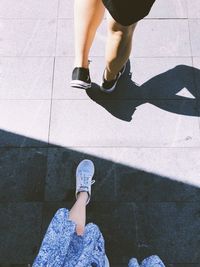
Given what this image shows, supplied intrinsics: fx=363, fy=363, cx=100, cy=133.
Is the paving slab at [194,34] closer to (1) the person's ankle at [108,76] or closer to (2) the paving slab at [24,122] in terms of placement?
(1) the person's ankle at [108,76]

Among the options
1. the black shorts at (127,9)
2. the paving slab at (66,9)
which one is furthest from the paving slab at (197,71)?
the paving slab at (66,9)

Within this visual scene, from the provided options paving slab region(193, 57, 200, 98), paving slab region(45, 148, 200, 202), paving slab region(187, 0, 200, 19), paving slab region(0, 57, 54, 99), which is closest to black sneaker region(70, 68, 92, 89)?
paving slab region(0, 57, 54, 99)

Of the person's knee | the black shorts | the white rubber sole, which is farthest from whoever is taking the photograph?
the white rubber sole

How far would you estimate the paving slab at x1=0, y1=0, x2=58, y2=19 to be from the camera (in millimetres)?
4195

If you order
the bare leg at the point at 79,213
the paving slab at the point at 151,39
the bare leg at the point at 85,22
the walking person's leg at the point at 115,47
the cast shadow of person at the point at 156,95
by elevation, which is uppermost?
the paving slab at the point at 151,39

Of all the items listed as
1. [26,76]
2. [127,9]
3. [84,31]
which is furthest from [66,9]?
[127,9]

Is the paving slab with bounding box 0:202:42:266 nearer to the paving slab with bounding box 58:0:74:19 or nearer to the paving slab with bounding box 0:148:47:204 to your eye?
the paving slab with bounding box 0:148:47:204

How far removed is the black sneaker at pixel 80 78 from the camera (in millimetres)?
3466

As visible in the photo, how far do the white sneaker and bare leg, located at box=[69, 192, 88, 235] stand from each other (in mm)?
50

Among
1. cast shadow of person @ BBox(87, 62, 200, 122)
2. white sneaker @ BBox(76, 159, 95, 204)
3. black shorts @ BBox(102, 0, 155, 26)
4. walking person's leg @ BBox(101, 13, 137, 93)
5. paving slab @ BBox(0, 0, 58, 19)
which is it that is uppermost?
paving slab @ BBox(0, 0, 58, 19)

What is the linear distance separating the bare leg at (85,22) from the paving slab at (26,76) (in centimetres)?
48

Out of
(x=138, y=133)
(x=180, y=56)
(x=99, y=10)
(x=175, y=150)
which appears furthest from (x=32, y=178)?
(x=180, y=56)

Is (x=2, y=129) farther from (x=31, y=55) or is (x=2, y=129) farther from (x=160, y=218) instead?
(x=160, y=218)

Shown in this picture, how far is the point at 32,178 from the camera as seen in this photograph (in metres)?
3.31
